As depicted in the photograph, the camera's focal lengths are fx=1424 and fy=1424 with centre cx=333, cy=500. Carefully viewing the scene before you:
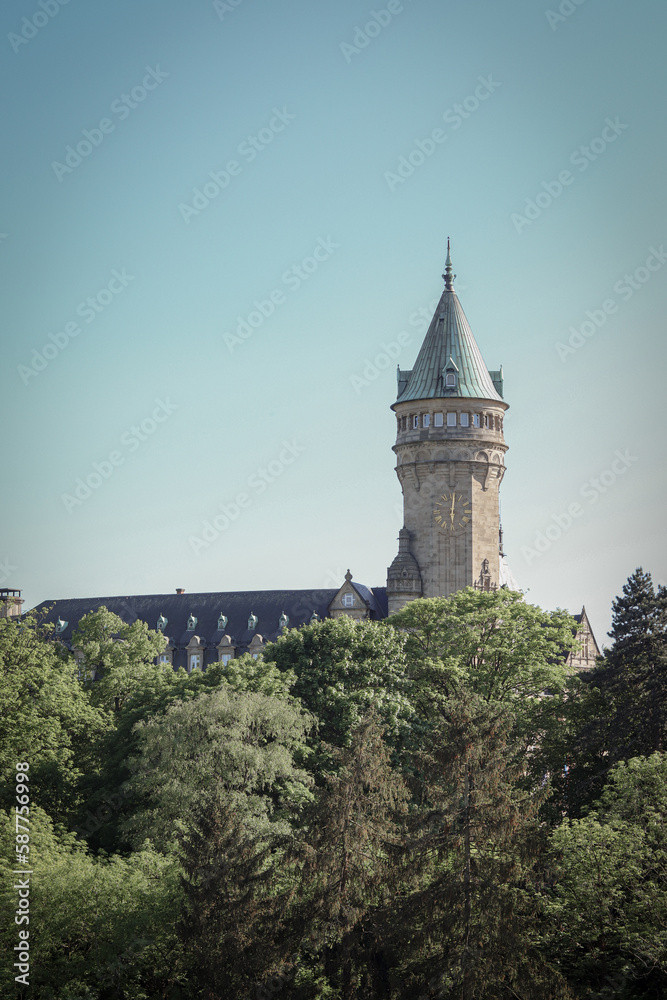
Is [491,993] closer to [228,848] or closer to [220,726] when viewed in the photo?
[228,848]

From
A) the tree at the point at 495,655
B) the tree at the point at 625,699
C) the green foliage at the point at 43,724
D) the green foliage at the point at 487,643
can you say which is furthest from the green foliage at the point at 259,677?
the tree at the point at 625,699

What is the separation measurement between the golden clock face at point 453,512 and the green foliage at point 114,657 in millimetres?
20276

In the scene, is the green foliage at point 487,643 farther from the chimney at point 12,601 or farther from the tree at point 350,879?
the chimney at point 12,601

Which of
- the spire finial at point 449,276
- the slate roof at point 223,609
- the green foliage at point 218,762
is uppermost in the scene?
the spire finial at point 449,276

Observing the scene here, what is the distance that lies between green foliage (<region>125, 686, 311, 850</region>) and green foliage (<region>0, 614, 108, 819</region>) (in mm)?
4576

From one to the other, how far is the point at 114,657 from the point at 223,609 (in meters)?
37.8

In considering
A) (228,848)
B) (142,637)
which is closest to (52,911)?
(228,848)

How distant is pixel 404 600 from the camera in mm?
88062

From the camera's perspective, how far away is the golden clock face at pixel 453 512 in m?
88.6

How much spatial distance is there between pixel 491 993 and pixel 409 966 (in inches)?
85.9

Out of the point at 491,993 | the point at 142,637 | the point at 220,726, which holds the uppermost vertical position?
the point at 142,637

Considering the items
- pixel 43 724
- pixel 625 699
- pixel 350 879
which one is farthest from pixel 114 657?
pixel 350 879

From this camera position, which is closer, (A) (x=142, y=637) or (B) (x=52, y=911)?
(B) (x=52, y=911)

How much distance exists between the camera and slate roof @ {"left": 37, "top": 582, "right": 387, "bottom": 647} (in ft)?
335
